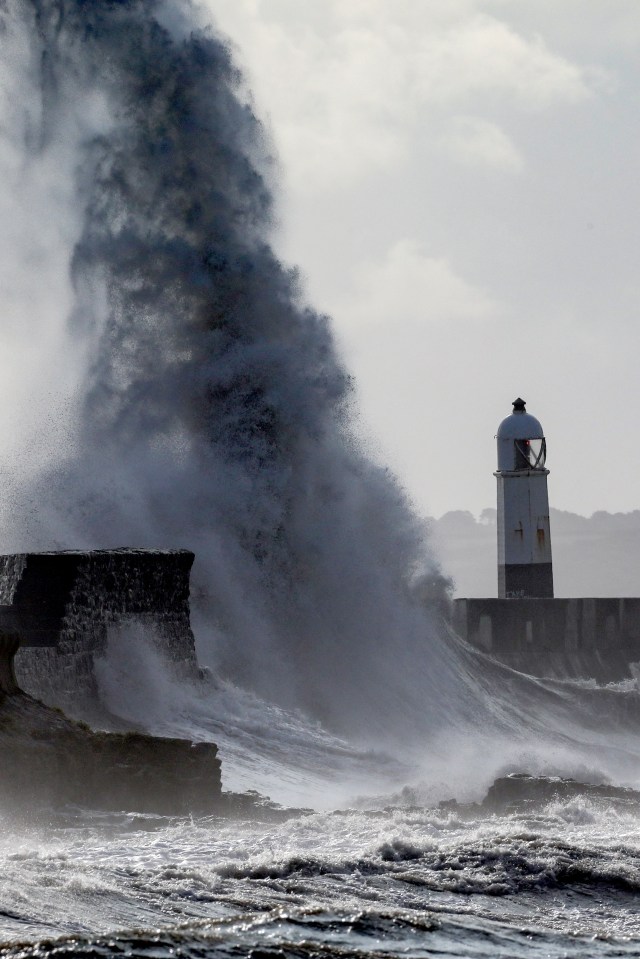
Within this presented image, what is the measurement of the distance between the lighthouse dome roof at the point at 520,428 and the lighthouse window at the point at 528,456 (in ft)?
0.38

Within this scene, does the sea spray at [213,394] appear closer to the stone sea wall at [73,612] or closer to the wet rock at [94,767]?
the stone sea wall at [73,612]

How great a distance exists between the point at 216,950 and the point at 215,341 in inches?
445

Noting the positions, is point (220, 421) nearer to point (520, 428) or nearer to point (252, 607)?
point (252, 607)

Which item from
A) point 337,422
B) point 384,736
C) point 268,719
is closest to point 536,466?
point 337,422

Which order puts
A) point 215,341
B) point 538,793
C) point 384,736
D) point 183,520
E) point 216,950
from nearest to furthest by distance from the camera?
point 216,950 → point 538,793 → point 384,736 → point 183,520 → point 215,341

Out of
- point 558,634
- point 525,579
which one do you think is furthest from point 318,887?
point 525,579

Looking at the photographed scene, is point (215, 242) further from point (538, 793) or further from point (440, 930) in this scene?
point (440, 930)

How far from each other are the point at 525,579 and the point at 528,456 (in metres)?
1.83

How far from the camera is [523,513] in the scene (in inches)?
799

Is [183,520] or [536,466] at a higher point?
[536,466]

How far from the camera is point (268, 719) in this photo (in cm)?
1004

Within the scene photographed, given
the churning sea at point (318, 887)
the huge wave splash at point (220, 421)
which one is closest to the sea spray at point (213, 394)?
the huge wave splash at point (220, 421)

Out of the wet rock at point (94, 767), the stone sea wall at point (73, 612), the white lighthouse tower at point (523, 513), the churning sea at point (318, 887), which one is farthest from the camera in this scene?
the white lighthouse tower at point (523, 513)

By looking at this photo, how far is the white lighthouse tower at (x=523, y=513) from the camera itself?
2030cm
